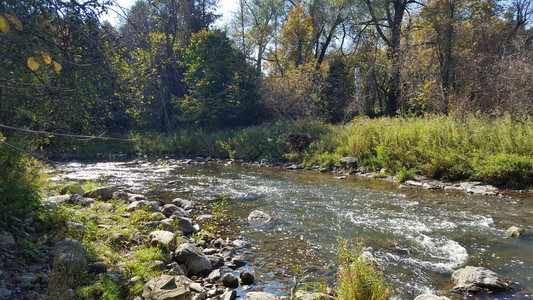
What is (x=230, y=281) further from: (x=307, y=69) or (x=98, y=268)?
(x=307, y=69)

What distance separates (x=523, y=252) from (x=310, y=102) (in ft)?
53.4

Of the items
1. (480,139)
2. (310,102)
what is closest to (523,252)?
(480,139)

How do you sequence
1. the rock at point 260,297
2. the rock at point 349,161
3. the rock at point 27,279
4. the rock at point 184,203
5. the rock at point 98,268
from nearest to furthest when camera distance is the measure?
1. the rock at point 27,279
2. the rock at point 260,297
3. the rock at point 98,268
4. the rock at point 184,203
5. the rock at point 349,161

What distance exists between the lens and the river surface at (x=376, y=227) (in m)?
4.82

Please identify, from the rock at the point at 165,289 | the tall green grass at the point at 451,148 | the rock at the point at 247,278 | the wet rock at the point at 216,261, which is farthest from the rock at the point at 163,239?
the tall green grass at the point at 451,148

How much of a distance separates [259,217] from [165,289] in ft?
12.3

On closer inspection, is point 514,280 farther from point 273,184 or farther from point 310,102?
point 310,102

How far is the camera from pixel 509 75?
41.7 feet

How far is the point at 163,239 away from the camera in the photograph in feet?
16.8

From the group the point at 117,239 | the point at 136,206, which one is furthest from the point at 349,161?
the point at 117,239

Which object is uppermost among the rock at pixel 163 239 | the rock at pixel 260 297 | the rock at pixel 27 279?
the rock at pixel 27 279

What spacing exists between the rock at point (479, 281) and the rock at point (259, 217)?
12.4 ft

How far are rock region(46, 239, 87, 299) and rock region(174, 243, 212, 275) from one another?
1282 millimetres

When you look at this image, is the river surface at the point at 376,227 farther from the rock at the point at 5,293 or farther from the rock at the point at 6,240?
the rock at the point at 6,240
